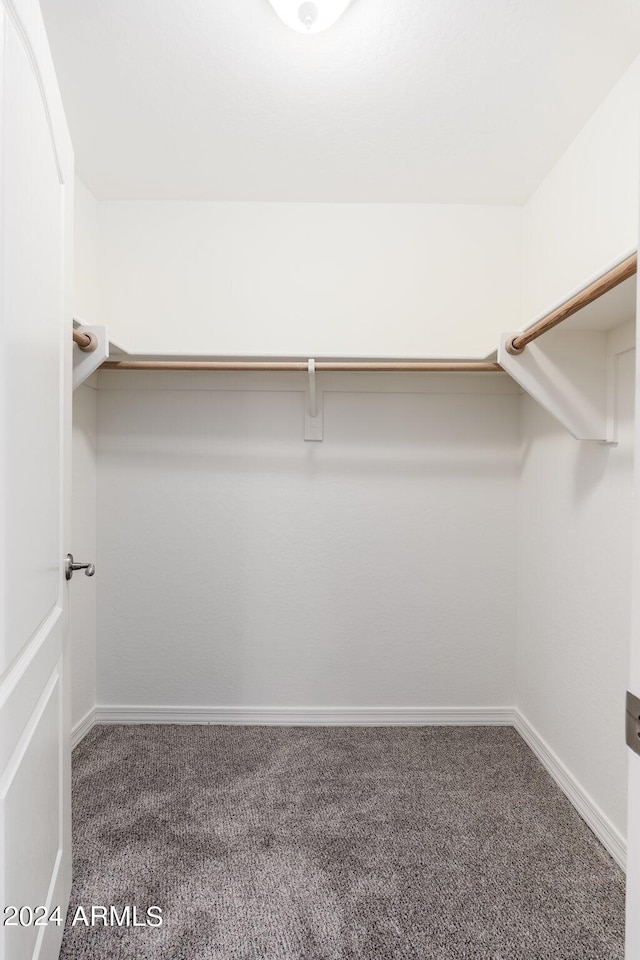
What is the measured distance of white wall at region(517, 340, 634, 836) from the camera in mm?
1604

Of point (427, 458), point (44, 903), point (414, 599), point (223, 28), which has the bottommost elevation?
point (44, 903)

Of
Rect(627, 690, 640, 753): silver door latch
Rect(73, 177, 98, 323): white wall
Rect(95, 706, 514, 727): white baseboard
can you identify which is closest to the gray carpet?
Rect(95, 706, 514, 727): white baseboard

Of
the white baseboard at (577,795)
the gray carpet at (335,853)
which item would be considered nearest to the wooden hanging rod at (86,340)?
the gray carpet at (335,853)

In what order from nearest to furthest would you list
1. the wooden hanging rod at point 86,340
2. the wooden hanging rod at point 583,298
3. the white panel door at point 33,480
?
1. the white panel door at point 33,480
2. the wooden hanging rod at point 583,298
3. the wooden hanging rod at point 86,340

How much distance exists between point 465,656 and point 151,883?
4.93ft

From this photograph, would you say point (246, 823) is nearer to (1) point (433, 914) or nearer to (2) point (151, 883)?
(2) point (151, 883)

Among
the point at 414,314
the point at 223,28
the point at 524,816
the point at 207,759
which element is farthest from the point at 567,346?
the point at 207,759

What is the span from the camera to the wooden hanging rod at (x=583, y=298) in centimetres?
117

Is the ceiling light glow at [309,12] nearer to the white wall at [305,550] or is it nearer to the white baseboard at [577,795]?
the white wall at [305,550]

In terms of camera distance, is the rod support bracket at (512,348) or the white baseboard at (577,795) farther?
the rod support bracket at (512,348)

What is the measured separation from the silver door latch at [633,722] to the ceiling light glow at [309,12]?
1.60 metres

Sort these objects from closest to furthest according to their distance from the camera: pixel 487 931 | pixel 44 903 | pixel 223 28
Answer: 1. pixel 44 903
2. pixel 487 931
3. pixel 223 28

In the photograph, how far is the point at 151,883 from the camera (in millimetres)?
1435

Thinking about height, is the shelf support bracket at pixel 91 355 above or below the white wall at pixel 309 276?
below
